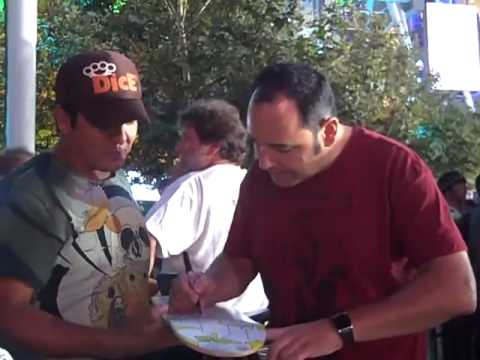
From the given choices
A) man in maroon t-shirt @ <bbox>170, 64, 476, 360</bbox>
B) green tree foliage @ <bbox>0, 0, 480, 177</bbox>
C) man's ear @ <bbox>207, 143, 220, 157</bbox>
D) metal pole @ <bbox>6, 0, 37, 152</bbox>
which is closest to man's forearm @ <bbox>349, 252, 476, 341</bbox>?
man in maroon t-shirt @ <bbox>170, 64, 476, 360</bbox>

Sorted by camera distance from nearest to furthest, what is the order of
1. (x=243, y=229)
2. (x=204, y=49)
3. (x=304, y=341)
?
(x=304, y=341) → (x=243, y=229) → (x=204, y=49)

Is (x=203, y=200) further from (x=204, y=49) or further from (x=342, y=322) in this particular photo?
(x=204, y=49)

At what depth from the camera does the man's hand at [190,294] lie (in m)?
2.58

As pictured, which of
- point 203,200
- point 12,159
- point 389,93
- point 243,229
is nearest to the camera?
point 243,229

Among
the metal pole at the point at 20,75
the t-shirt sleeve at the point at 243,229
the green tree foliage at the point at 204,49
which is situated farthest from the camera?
the green tree foliage at the point at 204,49

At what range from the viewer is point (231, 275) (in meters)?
2.71

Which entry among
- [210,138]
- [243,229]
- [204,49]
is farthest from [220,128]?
[204,49]

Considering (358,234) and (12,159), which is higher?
(358,234)

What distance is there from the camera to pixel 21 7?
17.9 feet

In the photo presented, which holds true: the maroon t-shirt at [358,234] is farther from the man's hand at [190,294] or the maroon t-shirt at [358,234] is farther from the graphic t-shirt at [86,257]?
the graphic t-shirt at [86,257]

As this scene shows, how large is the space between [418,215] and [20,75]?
3.54 metres

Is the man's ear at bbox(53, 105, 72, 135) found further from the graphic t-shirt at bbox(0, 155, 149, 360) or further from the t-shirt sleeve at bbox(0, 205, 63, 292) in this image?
the t-shirt sleeve at bbox(0, 205, 63, 292)

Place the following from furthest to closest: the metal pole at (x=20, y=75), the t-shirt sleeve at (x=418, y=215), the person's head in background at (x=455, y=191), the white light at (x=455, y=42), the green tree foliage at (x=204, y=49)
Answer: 1. the white light at (x=455, y=42)
2. the green tree foliage at (x=204, y=49)
3. the person's head in background at (x=455, y=191)
4. the metal pole at (x=20, y=75)
5. the t-shirt sleeve at (x=418, y=215)

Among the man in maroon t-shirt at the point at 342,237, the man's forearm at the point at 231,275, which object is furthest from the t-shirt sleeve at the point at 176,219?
the man in maroon t-shirt at the point at 342,237
